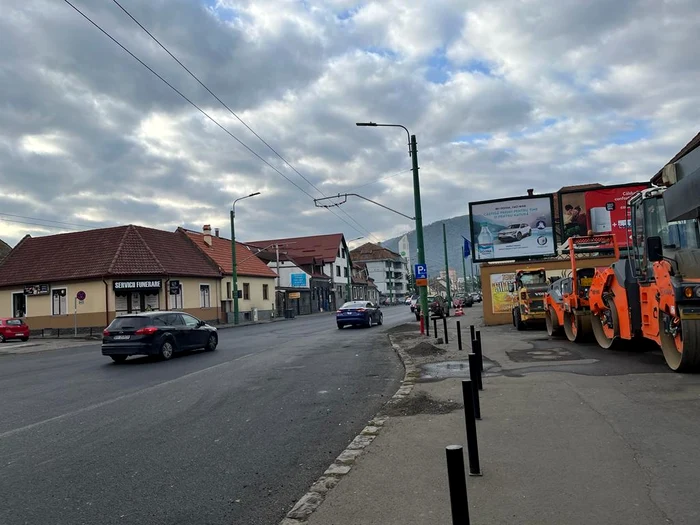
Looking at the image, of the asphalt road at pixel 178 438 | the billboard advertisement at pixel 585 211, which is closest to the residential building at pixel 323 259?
the billboard advertisement at pixel 585 211

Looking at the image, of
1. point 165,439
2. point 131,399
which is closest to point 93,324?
point 131,399

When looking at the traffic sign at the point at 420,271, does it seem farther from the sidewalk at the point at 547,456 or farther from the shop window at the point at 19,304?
the shop window at the point at 19,304

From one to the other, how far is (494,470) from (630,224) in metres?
7.05

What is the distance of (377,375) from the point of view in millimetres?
11594

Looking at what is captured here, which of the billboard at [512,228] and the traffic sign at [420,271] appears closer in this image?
the traffic sign at [420,271]

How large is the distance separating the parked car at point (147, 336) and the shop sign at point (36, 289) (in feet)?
83.2

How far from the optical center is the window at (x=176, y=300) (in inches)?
1565

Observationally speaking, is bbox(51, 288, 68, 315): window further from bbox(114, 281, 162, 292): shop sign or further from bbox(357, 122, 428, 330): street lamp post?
bbox(357, 122, 428, 330): street lamp post

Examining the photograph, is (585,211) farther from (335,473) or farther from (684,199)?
(335,473)

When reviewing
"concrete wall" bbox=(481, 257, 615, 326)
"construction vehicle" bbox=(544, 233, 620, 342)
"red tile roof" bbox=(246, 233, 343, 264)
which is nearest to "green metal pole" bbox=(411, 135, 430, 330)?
"construction vehicle" bbox=(544, 233, 620, 342)

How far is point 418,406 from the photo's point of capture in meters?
7.83

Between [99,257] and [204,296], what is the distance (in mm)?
8542

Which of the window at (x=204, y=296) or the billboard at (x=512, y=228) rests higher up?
Result: the billboard at (x=512, y=228)

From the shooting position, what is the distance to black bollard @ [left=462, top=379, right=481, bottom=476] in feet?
15.5
